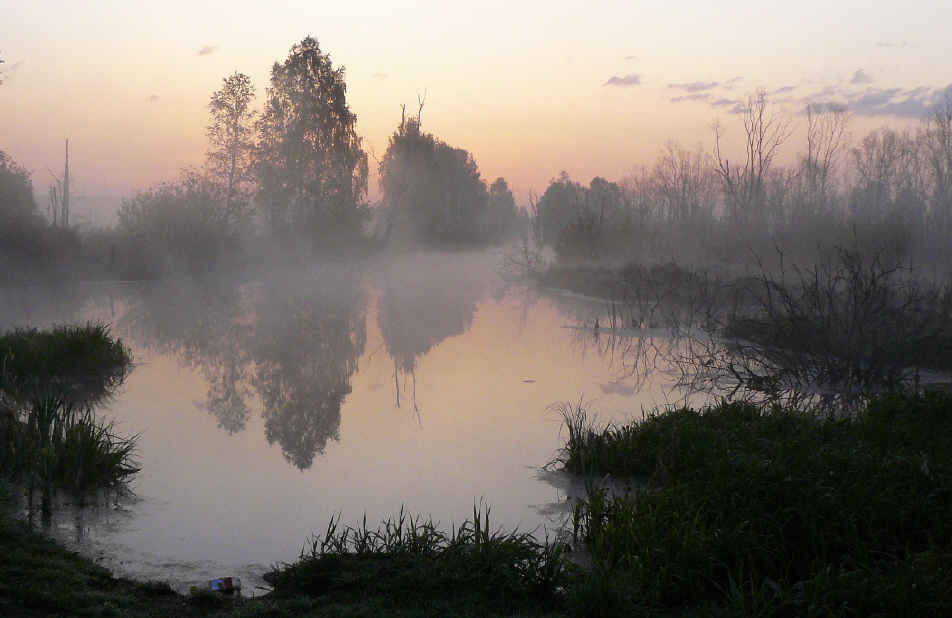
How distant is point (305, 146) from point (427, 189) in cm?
1566

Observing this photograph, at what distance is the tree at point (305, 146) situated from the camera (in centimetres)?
3606

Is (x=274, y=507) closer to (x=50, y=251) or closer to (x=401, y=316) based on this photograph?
(x=401, y=316)

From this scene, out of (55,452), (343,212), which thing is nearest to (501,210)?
(343,212)

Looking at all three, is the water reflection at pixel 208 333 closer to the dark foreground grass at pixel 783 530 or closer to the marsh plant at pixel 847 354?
the dark foreground grass at pixel 783 530

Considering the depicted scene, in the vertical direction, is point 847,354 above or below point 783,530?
above

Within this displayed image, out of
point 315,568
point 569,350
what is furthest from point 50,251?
point 315,568

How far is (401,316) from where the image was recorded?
19.0 metres

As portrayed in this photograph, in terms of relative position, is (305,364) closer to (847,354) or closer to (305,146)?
(847,354)

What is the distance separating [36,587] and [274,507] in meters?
2.34

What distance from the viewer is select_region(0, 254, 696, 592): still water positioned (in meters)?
4.93

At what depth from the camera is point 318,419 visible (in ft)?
27.2

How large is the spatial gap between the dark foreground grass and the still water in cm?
97

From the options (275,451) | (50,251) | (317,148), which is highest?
(317,148)

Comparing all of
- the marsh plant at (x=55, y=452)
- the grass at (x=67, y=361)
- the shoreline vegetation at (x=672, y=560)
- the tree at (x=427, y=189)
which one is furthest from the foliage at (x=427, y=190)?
the shoreline vegetation at (x=672, y=560)
